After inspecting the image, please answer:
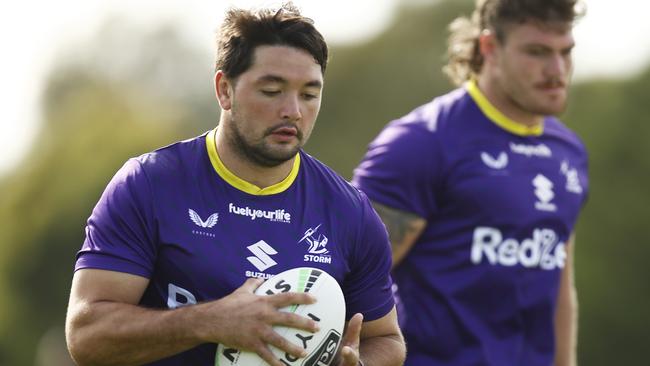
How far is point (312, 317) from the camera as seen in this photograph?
5.63 m

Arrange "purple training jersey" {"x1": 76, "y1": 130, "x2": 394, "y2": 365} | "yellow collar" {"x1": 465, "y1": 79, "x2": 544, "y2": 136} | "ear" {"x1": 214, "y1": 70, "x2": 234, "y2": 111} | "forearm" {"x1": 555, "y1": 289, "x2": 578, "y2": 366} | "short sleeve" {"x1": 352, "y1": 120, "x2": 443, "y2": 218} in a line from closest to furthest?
"purple training jersey" {"x1": 76, "y1": 130, "x2": 394, "y2": 365} → "ear" {"x1": 214, "y1": 70, "x2": 234, "y2": 111} → "short sleeve" {"x1": 352, "y1": 120, "x2": 443, "y2": 218} → "yellow collar" {"x1": 465, "y1": 79, "x2": 544, "y2": 136} → "forearm" {"x1": 555, "y1": 289, "x2": 578, "y2": 366}

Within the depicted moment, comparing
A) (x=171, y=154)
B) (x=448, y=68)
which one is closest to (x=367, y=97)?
(x=448, y=68)

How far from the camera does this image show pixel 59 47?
39125 mm

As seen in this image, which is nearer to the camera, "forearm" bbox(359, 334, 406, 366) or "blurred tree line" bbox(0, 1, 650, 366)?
"forearm" bbox(359, 334, 406, 366)

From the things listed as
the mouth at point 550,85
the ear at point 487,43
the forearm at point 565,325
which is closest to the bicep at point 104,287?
the mouth at point 550,85

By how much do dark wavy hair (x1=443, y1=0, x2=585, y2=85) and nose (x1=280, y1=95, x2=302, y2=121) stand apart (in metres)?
2.92

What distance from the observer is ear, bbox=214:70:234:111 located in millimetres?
5953

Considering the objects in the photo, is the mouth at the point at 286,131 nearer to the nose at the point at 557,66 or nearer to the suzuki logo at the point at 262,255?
the suzuki logo at the point at 262,255

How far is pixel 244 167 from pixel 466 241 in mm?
2289

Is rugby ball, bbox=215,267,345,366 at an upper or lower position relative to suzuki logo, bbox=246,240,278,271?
lower

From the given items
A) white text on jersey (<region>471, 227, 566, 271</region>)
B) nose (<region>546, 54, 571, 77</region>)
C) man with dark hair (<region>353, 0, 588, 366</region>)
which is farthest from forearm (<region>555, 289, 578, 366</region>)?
nose (<region>546, 54, 571, 77</region>)

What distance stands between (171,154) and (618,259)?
682 inches

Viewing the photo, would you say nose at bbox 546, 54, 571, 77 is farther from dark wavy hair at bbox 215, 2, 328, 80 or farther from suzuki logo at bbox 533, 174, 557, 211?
dark wavy hair at bbox 215, 2, 328, 80

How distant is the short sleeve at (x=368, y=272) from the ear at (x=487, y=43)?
8.34ft
